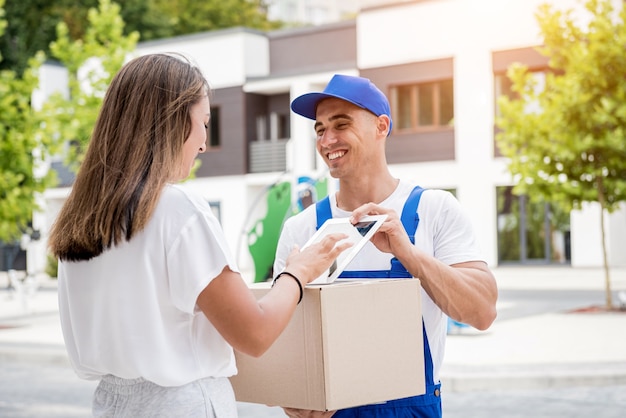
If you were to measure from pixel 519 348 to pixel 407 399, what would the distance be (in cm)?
898

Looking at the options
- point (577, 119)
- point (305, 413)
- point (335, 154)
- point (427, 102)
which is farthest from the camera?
point (427, 102)

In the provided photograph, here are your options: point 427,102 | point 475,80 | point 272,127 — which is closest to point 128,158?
point 475,80

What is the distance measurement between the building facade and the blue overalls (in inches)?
985

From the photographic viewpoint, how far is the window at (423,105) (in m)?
31.4

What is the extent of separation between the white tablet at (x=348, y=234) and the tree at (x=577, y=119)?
1387cm

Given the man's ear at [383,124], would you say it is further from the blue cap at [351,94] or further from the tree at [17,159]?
the tree at [17,159]

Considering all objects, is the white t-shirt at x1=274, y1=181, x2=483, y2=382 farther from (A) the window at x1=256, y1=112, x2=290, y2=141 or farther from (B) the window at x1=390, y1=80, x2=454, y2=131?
(A) the window at x1=256, y1=112, x2=290, y2=141

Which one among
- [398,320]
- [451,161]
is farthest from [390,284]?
[451,161]

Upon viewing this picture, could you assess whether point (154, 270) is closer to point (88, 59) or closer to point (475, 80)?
point (88, 59)

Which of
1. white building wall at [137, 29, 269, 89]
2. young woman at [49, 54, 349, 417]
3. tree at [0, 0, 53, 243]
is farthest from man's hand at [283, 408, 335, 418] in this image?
white building wall at [137, 29, 269, 89]

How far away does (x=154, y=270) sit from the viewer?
2.28 m

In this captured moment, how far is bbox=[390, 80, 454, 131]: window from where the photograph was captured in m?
31.4

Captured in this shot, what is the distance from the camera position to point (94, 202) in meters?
2.31

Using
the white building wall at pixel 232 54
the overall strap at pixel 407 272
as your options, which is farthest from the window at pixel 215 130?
the overall strap at pixel 407 272
